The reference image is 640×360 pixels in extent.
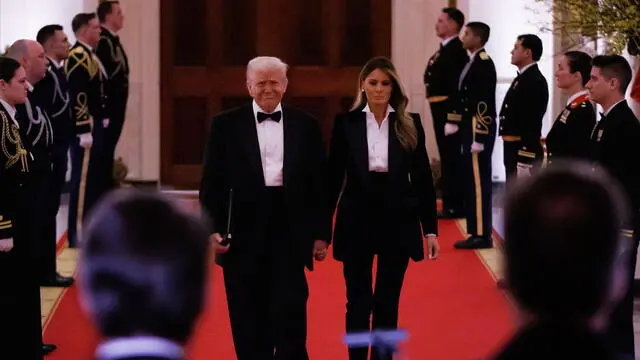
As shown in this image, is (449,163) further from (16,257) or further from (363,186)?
(16,257)

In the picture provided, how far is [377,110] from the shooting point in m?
5.73

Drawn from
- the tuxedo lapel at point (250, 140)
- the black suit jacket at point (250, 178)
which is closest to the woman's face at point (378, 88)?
the black suit jacket at point (250, 178)

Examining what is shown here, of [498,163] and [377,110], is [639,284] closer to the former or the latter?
[377,110]

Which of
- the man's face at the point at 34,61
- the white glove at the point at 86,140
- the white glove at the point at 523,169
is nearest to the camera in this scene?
the man's face at the point at 34,61

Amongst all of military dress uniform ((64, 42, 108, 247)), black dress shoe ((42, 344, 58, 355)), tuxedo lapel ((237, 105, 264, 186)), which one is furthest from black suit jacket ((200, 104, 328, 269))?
military dress uniform ((64, 42, 108, 247))

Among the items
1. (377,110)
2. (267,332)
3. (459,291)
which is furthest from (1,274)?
(459,291)

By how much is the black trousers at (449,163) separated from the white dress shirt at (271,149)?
5724mm

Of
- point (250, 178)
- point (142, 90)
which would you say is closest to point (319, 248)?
point (250, 178)

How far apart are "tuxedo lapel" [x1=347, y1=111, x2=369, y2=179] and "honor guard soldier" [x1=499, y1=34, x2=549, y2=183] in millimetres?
2957

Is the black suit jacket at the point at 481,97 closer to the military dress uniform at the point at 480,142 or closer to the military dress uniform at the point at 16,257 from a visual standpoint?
the military dress uniform at the point at 480,142

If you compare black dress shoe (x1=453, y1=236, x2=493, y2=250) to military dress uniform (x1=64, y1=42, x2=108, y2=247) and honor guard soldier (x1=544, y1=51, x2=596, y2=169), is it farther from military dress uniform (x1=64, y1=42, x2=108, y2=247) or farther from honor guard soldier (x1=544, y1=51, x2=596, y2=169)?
honor guard soldier (x1=544, y1=51, x2=596, y2=169)

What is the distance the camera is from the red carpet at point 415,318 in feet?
22.4

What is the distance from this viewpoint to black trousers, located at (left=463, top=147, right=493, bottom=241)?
32.3 ft

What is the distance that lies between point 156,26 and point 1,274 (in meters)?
7.46
